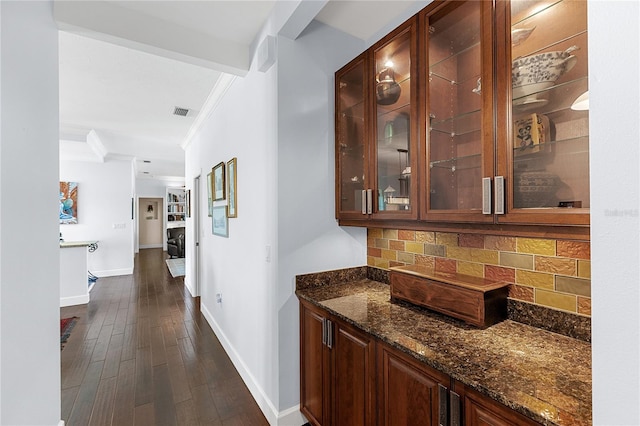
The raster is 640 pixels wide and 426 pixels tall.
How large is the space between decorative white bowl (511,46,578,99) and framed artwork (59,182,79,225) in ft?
25.1

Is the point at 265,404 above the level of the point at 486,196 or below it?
below

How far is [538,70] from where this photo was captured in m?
1.08

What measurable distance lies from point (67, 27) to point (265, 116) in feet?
4.17

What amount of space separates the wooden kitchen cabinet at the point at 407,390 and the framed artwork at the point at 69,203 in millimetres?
7199

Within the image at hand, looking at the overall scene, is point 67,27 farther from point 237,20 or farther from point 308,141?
point 308,141

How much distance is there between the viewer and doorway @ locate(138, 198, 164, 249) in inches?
462

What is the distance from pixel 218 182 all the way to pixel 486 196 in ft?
9.04

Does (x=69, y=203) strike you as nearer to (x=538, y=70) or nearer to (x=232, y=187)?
(x=232, y=187)

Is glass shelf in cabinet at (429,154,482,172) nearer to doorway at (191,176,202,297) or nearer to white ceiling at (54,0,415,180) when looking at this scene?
white ceiling at (54,0,415,180)

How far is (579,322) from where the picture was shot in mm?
1181

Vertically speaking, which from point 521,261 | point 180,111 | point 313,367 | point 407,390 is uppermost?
point 180,111

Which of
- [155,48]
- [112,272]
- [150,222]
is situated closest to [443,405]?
[155,48]

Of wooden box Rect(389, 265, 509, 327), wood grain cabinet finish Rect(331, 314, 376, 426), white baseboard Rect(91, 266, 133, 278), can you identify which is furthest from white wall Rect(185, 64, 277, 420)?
white baseboard Rect(91, 266, 133, 278)

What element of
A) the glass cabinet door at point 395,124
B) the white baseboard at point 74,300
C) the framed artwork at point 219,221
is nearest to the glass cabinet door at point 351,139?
the glass cabinet door at point 395,124
